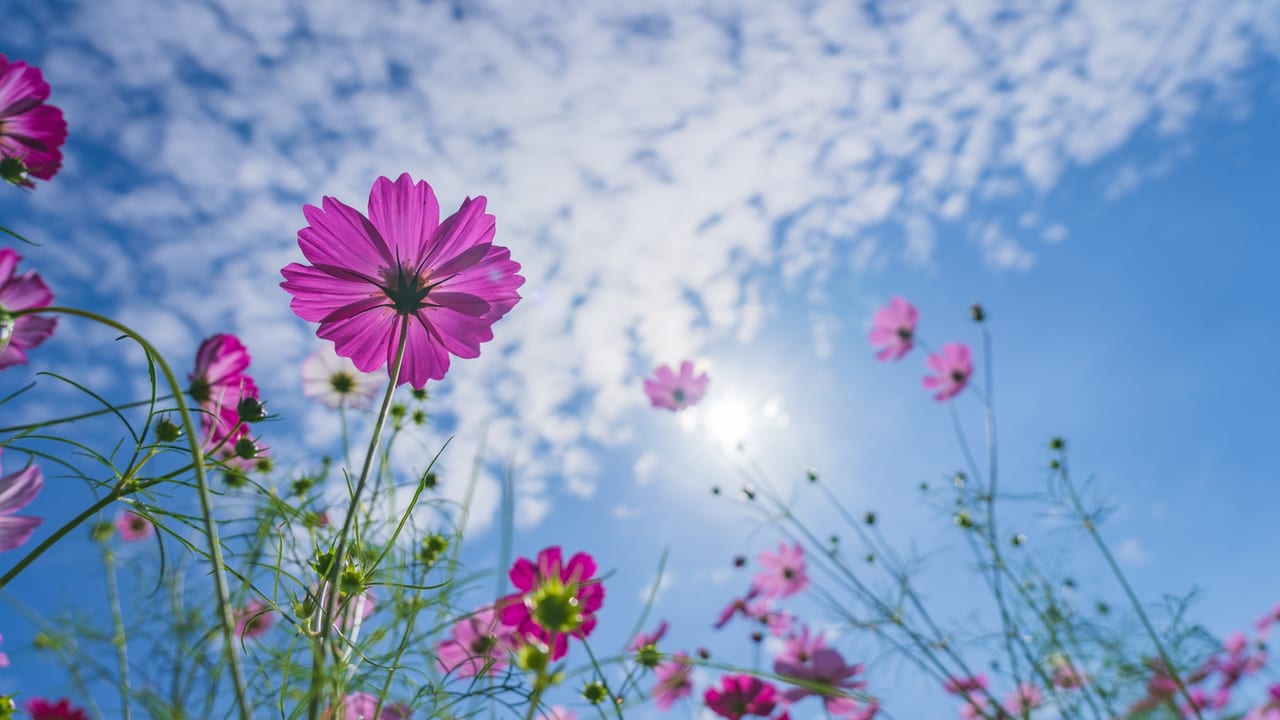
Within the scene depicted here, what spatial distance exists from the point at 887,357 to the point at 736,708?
1.44 m

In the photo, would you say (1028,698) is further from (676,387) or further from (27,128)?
(27,128)

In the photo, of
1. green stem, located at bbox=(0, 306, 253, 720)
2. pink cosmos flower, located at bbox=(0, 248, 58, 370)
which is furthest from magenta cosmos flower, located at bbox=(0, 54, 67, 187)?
green stem, located at bbox=(0, 306, 253, 720)

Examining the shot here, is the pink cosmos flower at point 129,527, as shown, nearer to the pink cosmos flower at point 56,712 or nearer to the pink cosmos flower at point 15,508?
the pink cosmos flower at point 56,712

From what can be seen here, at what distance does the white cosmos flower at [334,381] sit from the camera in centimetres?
132

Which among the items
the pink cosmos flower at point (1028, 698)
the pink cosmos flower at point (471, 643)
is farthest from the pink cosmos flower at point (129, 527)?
the pink cosmos flower at point (1028, 698)

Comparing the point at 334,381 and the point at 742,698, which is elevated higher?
the point at 334,381

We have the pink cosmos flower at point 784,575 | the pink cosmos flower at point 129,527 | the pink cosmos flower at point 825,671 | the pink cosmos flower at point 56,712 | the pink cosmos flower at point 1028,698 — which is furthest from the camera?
the pink cosmos flower at point 784,575

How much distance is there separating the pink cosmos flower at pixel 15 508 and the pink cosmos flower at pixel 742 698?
1.00 meters

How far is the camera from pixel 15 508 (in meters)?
0.56

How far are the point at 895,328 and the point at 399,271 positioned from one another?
Result: 2037 millimetres

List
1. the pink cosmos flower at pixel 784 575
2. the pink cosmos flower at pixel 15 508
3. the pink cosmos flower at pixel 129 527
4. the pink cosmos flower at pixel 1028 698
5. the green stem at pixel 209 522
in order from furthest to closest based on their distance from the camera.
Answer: the pink cosmos flower at pixel 784 575 < the pink cosmos flower at pixel 129 527 < the pink cosmos flower at pixel 1028 698 < the pink cosmos flower at pixel 15 508 < the green stem at pixel 209 522

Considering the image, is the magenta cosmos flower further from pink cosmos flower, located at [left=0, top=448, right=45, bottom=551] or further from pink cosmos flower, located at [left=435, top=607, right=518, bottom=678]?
pink cosmos flower, located at [left=435, top=607, right=518, bottom=678]

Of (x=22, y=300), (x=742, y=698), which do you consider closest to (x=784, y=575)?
(x=742, y=698)

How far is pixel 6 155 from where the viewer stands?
28.0 inches
